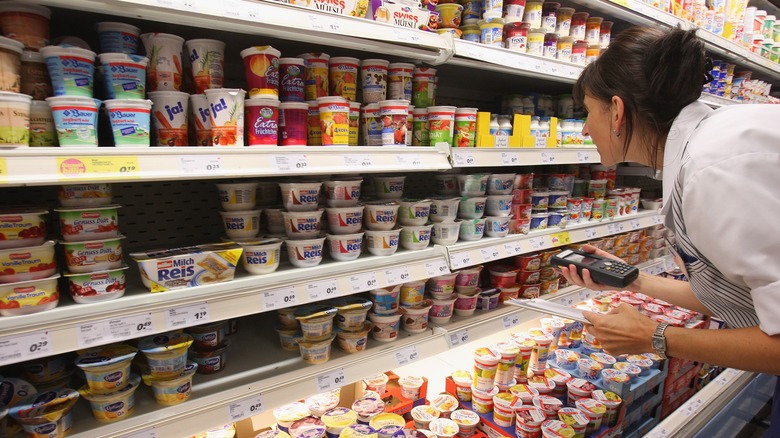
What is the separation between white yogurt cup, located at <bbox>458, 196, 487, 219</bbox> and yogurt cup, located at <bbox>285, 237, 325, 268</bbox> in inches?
27.1

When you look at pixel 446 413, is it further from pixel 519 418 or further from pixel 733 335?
pixel 733 335

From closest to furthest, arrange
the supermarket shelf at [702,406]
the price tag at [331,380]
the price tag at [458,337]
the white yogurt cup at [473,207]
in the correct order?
1. the price tag at [331,380]
2. the price tag at [458,337]
3. the white yogurt cup at [473,207]
4. the supermarket shelf at [702,406]

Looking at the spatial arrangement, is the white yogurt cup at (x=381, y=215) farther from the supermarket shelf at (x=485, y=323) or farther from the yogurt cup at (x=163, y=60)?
the yogurt cup at (x=163, y=60)

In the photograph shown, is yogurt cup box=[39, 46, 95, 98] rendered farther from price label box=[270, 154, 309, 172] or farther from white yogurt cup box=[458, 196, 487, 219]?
white yogurt cup box=[458, 196, 487, 219]

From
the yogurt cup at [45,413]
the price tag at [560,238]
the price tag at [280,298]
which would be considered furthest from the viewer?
the price tag at [560,238]

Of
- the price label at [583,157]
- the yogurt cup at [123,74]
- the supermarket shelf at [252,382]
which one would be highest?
the yogurt cup at [123,74]

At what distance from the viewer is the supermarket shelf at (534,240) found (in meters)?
1.56

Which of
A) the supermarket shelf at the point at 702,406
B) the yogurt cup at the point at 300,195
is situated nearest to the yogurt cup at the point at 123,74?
the yogurt cup at the point at 300,195

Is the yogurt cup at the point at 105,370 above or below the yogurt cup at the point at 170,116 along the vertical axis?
below

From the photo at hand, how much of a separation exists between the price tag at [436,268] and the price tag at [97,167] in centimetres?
92

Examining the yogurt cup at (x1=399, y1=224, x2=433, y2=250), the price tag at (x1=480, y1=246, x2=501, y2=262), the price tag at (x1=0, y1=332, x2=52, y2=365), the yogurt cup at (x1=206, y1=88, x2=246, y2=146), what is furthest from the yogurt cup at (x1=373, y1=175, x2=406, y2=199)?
the price tag at (x1=0, y1=332, x2=52, y2=365)

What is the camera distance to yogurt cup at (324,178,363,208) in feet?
4.53

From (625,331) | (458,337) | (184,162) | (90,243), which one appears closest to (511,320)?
(458,337)


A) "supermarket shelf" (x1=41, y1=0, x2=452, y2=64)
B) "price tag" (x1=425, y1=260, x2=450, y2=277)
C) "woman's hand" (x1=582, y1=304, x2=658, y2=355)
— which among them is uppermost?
"supermarket shelf" (x1=41, y1=0, x2=452, y2=64)
